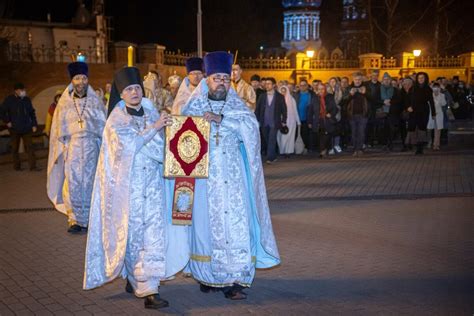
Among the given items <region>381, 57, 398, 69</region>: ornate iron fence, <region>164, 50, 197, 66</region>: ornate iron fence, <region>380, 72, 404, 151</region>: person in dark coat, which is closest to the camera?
<region>380, 72, 404, 151</region>: person in dark coat

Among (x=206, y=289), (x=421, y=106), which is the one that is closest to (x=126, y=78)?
(x=206, y=289)

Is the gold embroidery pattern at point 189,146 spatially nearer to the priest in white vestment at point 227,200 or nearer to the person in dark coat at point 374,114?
the priest in white vestment at point 227,200

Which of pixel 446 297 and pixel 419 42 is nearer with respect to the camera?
pixel 446 297

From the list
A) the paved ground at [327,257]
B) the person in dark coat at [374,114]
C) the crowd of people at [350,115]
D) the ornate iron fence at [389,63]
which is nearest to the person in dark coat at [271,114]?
the crowd of people at [350,115]

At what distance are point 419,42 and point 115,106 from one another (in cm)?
4830

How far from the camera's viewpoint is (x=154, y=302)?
18.0ft

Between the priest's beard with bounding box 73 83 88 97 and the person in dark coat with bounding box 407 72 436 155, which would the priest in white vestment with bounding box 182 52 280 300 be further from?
the person in dark coat with bounding box 407 72 436 155

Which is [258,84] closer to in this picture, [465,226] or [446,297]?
[465,226]

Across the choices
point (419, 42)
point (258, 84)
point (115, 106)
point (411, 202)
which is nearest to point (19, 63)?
point (258, 84)

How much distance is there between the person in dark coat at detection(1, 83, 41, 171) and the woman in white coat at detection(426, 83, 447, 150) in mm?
10459

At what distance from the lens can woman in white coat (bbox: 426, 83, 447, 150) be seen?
16.7 meters

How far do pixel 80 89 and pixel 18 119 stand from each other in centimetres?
699

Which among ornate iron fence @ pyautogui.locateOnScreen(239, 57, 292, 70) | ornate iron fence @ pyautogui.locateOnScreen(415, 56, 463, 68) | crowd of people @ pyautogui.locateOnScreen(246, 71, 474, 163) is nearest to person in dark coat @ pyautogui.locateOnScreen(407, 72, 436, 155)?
crowd of people @ pyautogui.locateOnScreen(246, 71, 474, 163)

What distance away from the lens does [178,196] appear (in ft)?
18.6
